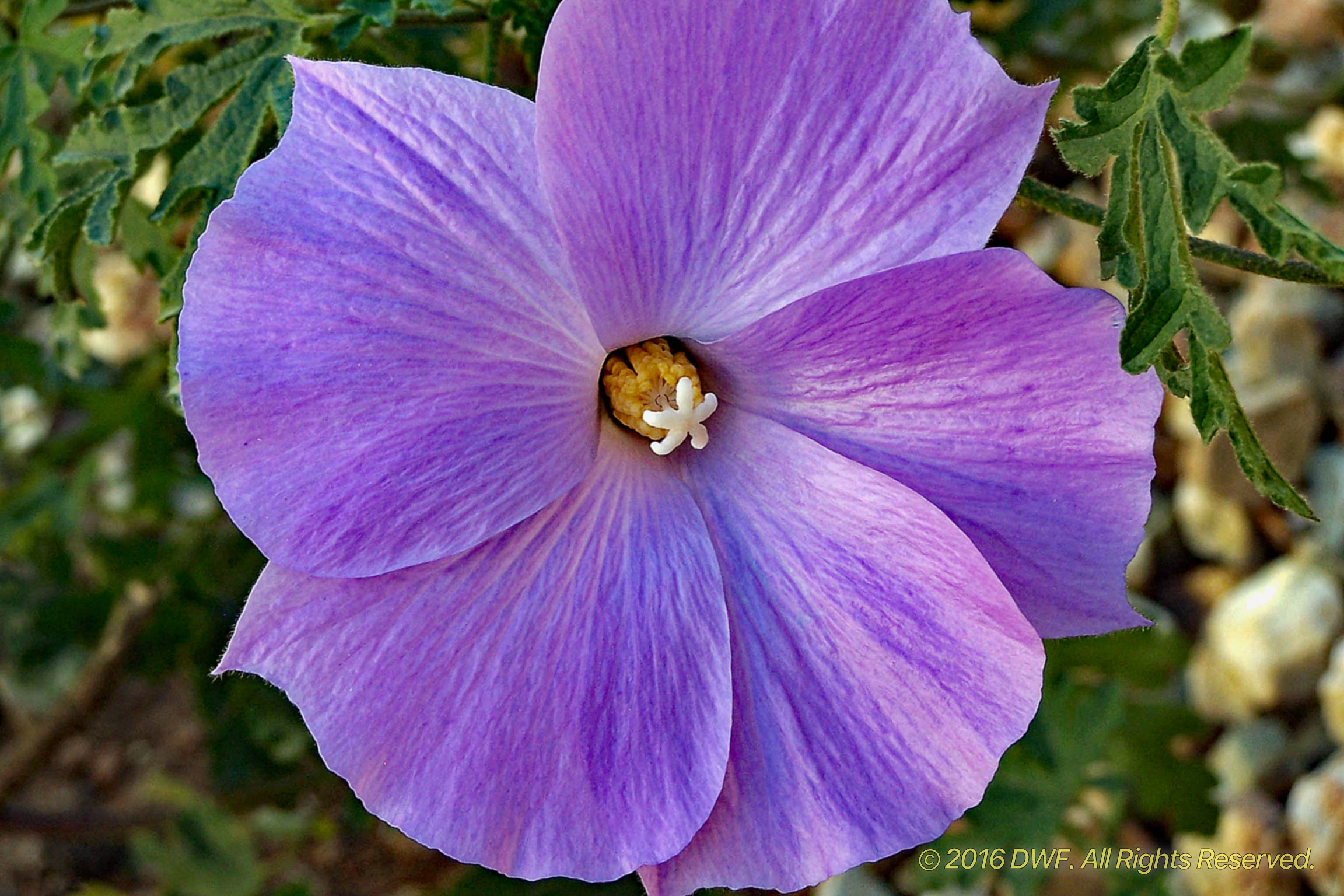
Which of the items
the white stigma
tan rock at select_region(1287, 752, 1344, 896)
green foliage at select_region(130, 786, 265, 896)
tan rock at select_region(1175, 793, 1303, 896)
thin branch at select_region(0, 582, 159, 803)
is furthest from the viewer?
tan rock at select_region(1175, 793, 1303, 896)

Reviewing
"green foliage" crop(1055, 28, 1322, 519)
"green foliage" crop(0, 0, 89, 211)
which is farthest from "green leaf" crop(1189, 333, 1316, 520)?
"green foliage" crop(0, 0, 89, 211)

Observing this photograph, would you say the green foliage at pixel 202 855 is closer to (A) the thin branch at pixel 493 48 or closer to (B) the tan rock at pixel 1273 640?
(A) the thin branch at pixel 493 48

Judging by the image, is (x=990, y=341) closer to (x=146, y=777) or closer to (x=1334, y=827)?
(x=1334, y=827)

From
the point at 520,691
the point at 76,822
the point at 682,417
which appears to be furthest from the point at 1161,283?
the point at 76,822

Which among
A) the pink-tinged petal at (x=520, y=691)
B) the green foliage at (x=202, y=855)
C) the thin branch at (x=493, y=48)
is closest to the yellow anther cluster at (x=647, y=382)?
the pink-tinged petal at (x=520, y=691)

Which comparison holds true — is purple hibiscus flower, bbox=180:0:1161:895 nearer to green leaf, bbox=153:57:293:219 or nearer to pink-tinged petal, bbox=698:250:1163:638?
pink-tinged petal, bbox=698:250:1163:638

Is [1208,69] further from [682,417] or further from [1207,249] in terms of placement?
[682,417]
